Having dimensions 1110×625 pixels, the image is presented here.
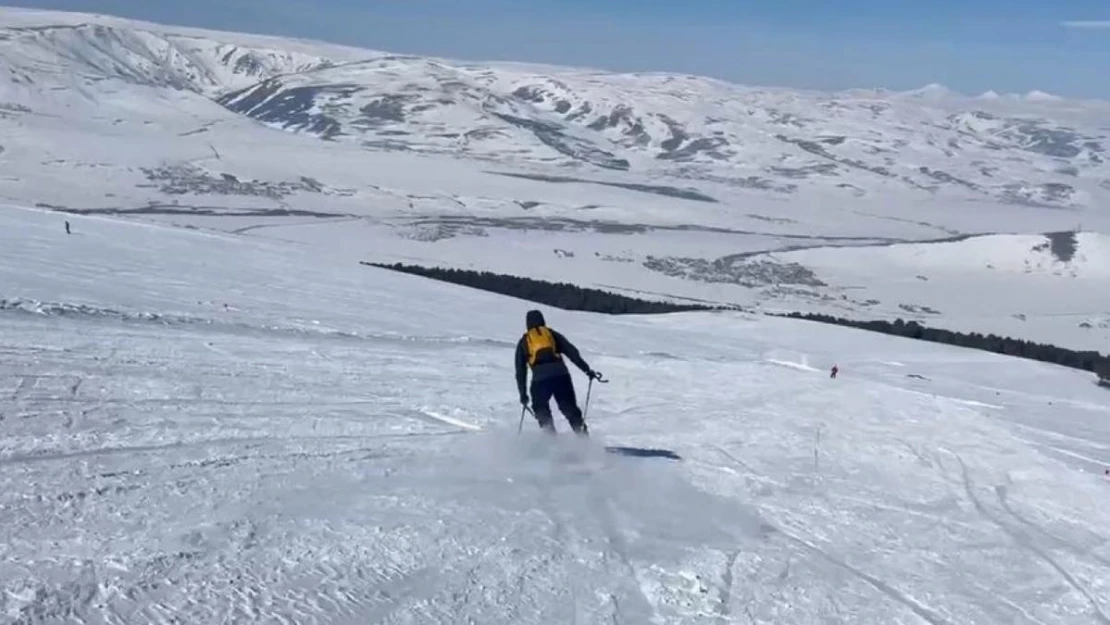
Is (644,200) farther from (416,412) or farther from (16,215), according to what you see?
(416,412)

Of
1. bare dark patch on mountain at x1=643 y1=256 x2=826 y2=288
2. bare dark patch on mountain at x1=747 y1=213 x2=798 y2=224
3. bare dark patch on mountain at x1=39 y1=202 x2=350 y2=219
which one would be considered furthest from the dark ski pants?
bare dark patch on mountain at x1=747 y1=213 x2=798 y2=224

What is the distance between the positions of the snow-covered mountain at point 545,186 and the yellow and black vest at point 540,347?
1601 inches

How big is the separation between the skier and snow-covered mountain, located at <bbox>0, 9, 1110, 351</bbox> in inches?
1601

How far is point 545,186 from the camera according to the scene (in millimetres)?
105938

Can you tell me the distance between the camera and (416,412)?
440 inches

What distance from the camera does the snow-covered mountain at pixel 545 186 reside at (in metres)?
59.6

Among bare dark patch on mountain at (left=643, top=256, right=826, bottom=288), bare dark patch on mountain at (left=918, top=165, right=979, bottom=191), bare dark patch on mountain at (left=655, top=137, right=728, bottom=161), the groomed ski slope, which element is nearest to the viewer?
the groomed ski slope

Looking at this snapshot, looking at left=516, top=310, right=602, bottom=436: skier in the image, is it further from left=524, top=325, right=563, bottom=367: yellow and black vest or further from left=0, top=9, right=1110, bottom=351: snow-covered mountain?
left=0, top=9, right=1110, bottom=351: snow-covered mountain

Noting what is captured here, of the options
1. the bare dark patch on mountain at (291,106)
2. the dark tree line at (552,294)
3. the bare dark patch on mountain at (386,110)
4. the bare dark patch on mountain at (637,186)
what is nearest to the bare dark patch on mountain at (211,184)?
the bare dark patch on mountain at (637,186)

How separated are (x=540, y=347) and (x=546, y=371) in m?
0.22

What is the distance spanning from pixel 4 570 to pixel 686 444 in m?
6.78

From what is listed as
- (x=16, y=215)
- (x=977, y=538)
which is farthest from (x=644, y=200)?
(x=977, y=538)

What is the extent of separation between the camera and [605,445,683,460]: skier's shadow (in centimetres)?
1030

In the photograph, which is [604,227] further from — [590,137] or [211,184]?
[590,137]
